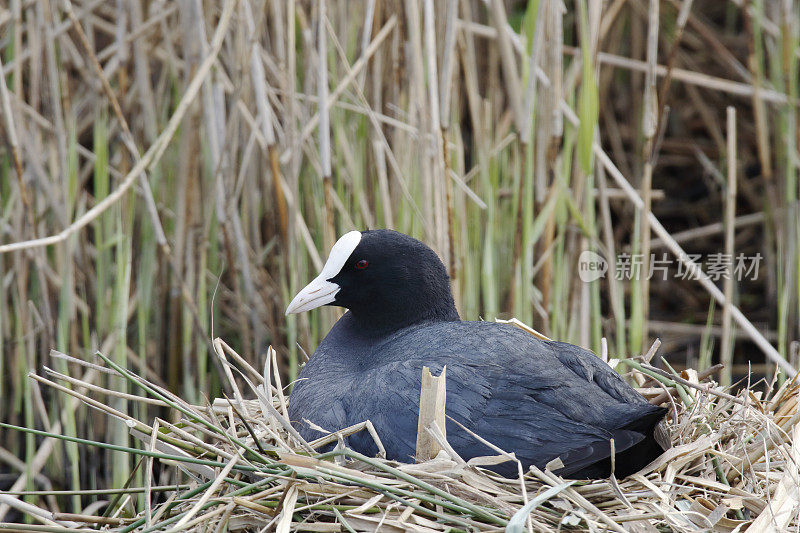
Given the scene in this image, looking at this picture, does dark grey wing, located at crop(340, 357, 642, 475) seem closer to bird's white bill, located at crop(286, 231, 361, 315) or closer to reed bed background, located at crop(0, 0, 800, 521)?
bird's white bill, located at crop(286, 231, 361, 315)

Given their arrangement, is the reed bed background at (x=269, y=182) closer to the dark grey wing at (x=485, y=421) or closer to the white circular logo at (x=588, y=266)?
the white circular logo at (x=588, y=266)

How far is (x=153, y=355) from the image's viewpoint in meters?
2.66

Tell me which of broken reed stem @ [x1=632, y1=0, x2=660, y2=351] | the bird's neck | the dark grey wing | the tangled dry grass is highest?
broken reed stem @ [x1=632, y1=0, x2=660, y2=351]

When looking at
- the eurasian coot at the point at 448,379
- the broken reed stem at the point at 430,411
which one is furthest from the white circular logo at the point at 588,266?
the broken reed stem at the point at 430,411

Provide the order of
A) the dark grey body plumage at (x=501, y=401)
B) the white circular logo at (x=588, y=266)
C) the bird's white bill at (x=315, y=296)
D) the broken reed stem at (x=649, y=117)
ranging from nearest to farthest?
the dark grey body plumage at (x=501, y=401) < the bird's white bill at (x=315, y=296) < the broken reed stem at (x=649, y=117) < the white circular logo at (x=588, y=266)

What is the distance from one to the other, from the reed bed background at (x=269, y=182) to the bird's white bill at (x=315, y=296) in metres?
0.41

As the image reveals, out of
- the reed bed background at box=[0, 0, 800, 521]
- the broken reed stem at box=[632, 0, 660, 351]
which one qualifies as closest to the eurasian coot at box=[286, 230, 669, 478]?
the reed bed background at box=[0, 0, 800, 521]

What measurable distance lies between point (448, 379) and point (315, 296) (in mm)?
427

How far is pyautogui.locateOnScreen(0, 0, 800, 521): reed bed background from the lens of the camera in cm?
229

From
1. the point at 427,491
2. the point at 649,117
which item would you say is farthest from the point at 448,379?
the point at 649,117

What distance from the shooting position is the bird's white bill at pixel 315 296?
71.7 inches

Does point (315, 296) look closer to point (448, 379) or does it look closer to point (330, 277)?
point (330, 277)

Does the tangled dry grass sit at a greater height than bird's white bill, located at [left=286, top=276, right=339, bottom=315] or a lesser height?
lesser

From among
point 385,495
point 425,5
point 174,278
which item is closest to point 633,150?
point 425,5
